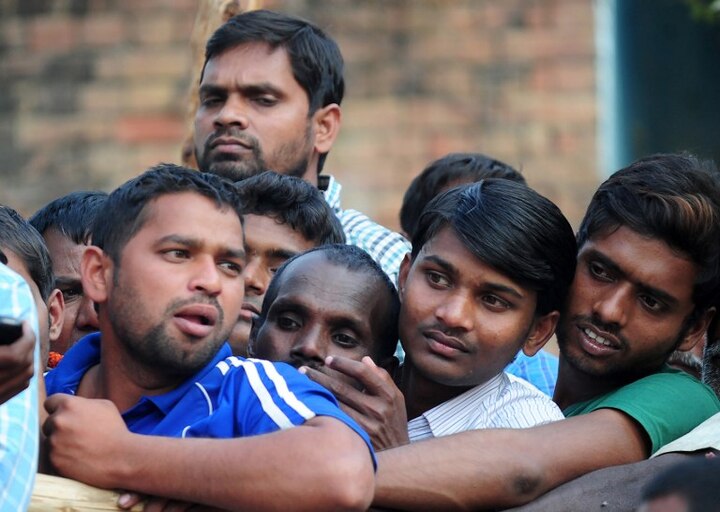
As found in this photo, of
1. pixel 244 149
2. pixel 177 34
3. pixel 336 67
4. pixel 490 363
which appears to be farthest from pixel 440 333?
pixel 177 34

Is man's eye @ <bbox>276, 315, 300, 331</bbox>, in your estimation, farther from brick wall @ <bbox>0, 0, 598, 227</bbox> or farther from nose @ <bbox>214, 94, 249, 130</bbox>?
brick wall @ <bbox>0, 0, 598, 227</bbox>

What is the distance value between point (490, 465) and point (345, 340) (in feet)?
2.33

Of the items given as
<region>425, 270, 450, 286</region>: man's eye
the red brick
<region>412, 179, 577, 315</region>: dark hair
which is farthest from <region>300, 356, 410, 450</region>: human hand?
the red brick

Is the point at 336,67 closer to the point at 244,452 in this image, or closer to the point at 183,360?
the point at 183,360

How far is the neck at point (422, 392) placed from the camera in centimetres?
381

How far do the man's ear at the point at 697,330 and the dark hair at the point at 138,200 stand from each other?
4.43 ft

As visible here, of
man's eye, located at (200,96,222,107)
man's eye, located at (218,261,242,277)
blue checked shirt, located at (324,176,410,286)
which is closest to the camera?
man's eye, located at (218,261,242,277)

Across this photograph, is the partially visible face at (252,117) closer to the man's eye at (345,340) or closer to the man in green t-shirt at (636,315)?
the man's eye at (345,340)

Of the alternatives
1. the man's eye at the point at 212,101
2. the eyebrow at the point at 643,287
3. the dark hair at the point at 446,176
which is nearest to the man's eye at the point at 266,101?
the man's eye at the point at 212,101

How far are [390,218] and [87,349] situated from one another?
4.74 m

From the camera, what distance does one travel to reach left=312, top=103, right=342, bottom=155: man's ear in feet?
17.9

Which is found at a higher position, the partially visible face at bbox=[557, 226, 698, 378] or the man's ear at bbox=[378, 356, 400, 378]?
the partially visible face at bbox=[557, 226, 698, 378]

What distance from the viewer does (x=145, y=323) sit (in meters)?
3.28

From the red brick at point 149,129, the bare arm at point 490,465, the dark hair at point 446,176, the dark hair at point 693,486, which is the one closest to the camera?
the dark hair at point 693,486
